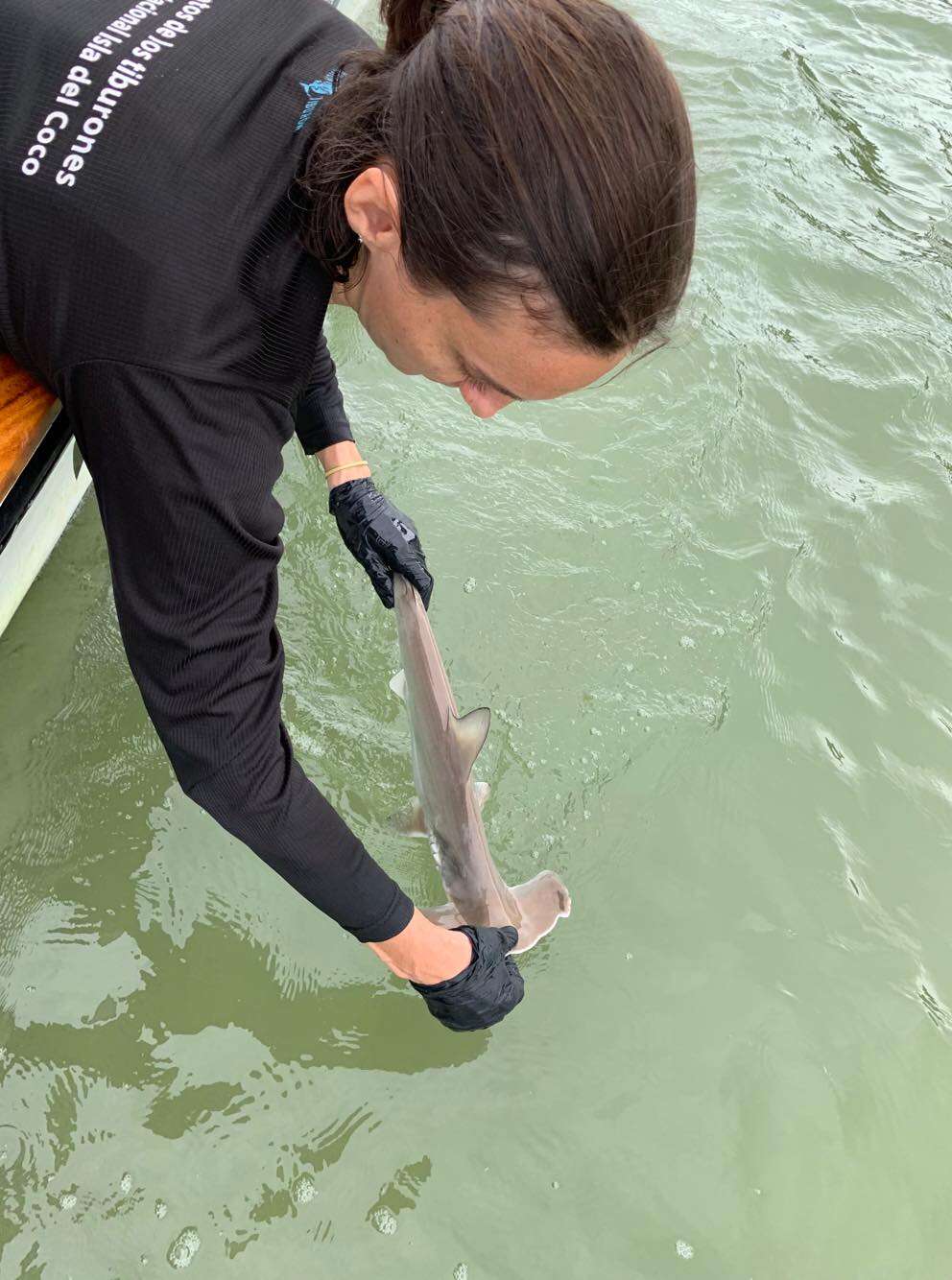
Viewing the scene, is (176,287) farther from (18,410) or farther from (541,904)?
(541,904)

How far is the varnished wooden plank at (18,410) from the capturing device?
4.97 ft

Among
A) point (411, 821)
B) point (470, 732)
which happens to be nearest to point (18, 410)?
point (470, 732)

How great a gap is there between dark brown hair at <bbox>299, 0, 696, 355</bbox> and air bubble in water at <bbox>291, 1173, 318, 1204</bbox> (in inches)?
71.5

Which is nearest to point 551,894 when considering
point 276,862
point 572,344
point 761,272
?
point 276,862

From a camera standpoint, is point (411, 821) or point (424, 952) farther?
point (411, 821)

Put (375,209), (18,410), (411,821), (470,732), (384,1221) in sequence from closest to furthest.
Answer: (375,209) < (18,410) < (384,1221) < (470,732) < (411,821)

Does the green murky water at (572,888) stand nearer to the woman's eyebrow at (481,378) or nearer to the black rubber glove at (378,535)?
the black rubber glove at (378,535)

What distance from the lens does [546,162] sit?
3.57 ft

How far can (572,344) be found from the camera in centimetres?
124

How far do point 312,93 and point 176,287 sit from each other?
1.16 feet

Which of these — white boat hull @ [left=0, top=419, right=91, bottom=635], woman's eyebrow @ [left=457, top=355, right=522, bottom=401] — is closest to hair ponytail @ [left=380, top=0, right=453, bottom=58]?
woman's eyebrow @ [left=457, top=355, right=522, bottom=401]

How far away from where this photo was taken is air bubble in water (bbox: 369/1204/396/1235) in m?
2.08

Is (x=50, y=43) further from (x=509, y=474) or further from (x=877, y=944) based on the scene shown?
(x=877, y=944)

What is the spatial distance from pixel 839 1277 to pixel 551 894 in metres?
1.00
